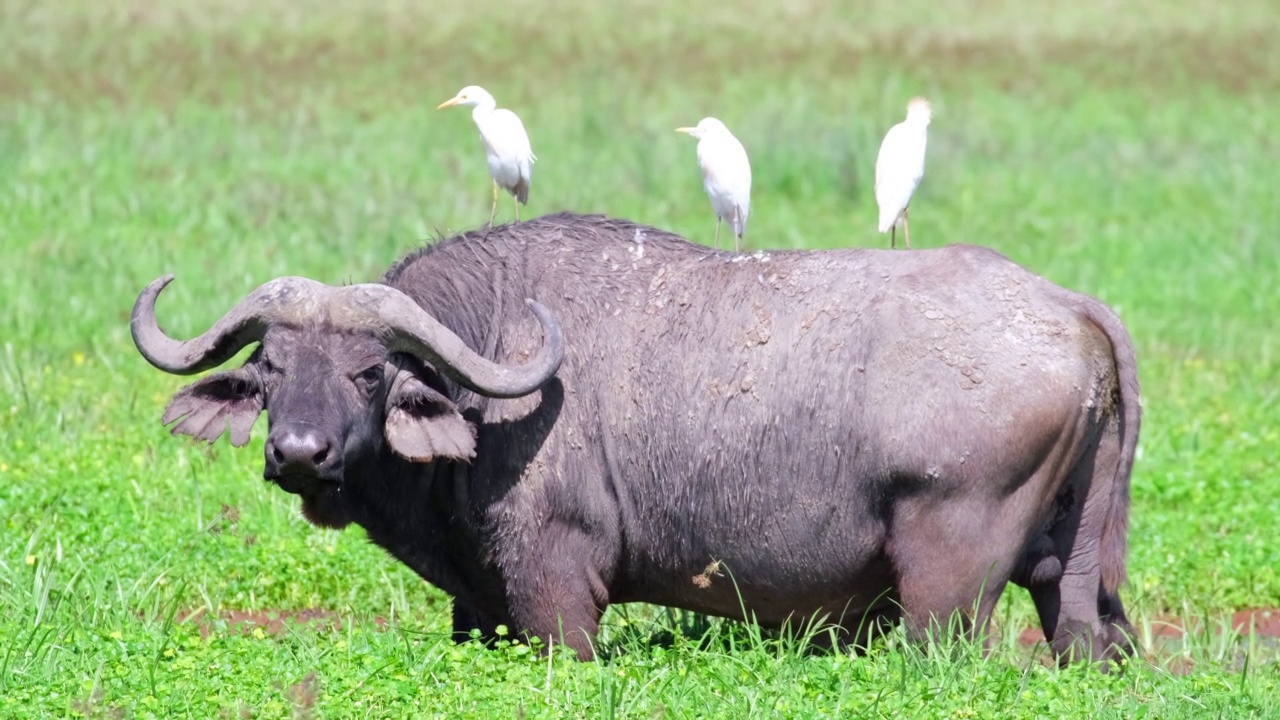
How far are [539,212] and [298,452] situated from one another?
8.39 metres

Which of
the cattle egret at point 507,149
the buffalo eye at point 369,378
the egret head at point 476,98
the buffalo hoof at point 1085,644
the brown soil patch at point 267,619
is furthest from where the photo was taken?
the egret head at point 476,98

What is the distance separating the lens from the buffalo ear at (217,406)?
20.0ft

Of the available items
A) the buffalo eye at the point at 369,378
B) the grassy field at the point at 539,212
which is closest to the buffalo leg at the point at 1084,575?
the grassy field at the point at 539,212

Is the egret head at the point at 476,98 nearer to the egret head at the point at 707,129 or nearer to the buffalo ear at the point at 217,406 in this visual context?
the egret head at the point at 707,129

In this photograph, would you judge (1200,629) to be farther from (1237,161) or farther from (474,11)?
(474,11)

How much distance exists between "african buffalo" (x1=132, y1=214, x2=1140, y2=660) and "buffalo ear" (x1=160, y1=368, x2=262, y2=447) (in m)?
0.01

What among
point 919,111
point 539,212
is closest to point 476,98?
point 919,111

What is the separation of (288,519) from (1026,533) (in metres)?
3.56

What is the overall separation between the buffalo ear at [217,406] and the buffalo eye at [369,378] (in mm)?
374

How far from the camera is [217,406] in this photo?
620 centimetres

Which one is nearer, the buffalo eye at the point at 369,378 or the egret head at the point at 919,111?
the buffalo eye at the point at 369,378

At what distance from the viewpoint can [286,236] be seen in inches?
520

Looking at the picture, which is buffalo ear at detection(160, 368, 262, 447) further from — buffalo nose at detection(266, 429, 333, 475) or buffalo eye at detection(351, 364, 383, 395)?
buffalo nose at detection(266, 429, 333, 475)

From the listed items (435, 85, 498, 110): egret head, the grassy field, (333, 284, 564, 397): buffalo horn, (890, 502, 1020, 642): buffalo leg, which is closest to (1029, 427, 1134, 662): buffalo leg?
the grassy field
